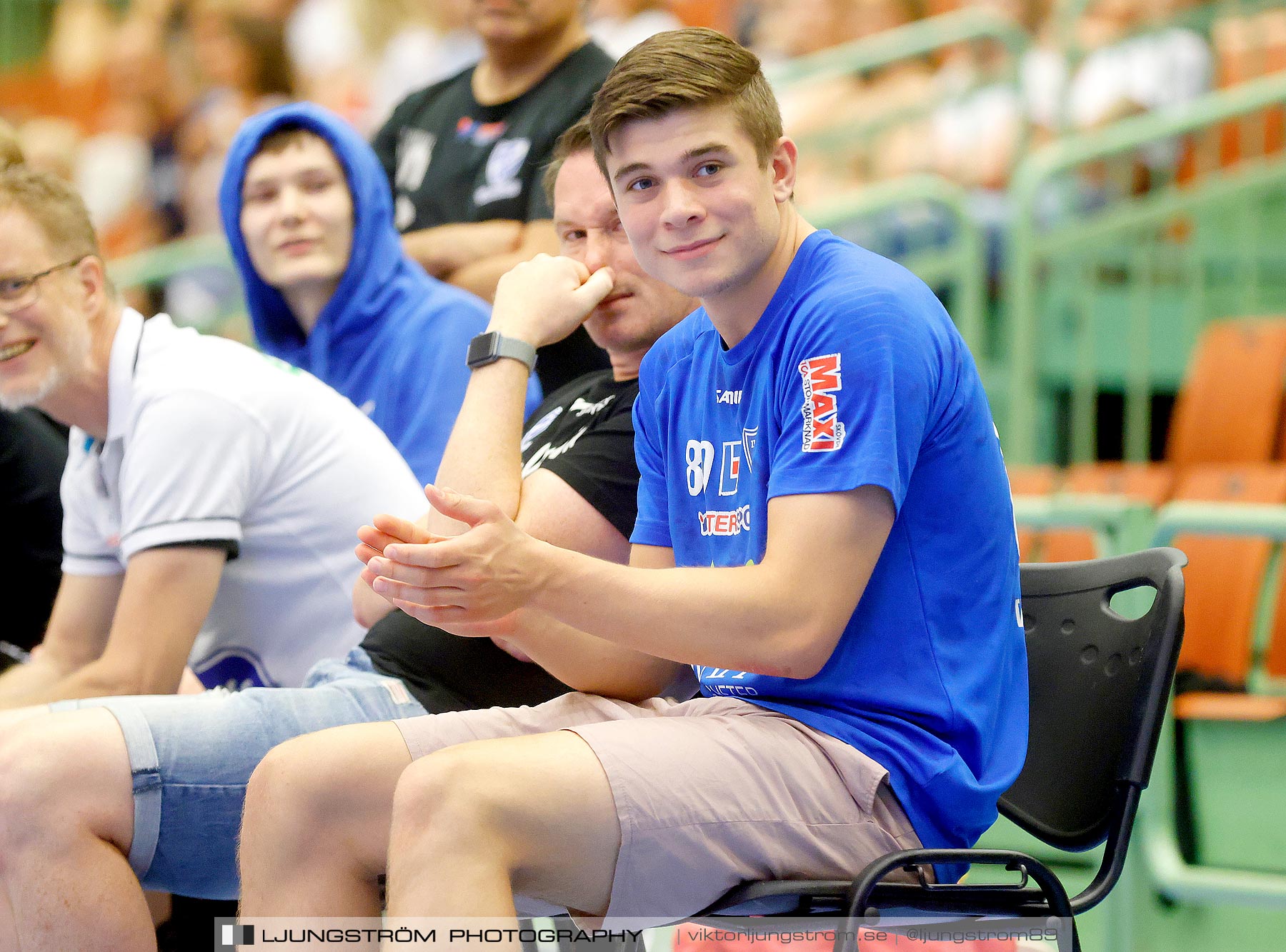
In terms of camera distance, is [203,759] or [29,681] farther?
[29,681]

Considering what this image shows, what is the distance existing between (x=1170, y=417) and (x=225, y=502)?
388 centimetres

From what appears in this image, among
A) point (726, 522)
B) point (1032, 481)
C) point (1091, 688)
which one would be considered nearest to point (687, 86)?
point (726, 522)

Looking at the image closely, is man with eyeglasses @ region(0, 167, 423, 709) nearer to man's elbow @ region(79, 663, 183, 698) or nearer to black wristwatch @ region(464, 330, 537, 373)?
man's elbow @ region(79, 663, 183, 698)

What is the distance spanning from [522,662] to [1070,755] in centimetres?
78

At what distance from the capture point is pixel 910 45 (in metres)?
5.21

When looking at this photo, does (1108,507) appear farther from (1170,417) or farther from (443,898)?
(1170,417)

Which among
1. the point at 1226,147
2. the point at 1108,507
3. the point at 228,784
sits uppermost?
the point at 1226,147

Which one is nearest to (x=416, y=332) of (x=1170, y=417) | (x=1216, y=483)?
(x=1216, y=483)

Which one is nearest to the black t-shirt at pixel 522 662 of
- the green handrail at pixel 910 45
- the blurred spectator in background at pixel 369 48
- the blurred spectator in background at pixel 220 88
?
the green handrail at pixel 910 45

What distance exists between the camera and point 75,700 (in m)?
2.20

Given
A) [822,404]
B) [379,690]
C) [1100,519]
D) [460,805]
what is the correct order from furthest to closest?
[1100,519], [379,690], [822,404], [460,805]

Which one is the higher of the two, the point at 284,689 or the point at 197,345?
the point at 197,345

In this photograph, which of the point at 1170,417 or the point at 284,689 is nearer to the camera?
the point at 284,689

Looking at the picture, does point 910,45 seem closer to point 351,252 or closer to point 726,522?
point 351,252
